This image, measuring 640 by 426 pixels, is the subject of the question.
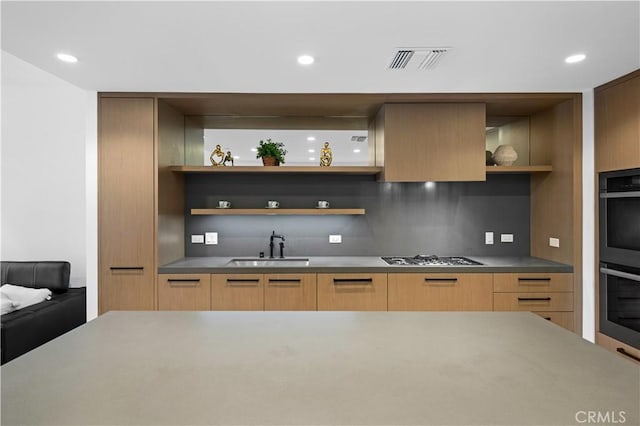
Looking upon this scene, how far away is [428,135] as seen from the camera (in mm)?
3260

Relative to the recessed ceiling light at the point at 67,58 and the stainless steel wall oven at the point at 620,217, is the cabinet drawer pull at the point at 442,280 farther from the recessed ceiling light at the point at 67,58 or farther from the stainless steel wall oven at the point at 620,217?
the recessed ceiling light at the point at 67,58

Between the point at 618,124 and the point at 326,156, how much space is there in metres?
2.30

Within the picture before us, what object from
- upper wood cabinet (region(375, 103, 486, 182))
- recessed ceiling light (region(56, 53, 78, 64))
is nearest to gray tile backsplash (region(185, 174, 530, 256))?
upper wood cabinet (region(375, 103, 486, 182))

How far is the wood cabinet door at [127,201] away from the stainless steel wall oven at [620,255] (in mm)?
3647

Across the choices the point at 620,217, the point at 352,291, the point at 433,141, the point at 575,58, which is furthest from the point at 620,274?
the point at 352,291

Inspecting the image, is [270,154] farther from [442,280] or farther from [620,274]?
[620,274]

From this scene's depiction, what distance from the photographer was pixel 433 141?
327 centimetres

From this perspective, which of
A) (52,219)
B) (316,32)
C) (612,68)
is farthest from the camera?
(52,219)

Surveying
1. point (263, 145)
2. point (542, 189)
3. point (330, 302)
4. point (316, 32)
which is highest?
point (316, 32)

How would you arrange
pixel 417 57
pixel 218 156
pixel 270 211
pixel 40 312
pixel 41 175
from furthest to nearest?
pixel 41 175, pixel 218 156, pixel 270 211, pixel 40 312, pixel 417 57

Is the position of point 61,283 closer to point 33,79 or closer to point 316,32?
point 33,79

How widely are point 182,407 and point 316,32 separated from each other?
1909mm

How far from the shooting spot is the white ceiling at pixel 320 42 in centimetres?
183

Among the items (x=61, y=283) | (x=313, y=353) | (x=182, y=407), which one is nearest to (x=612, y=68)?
(x=313, y=353)
